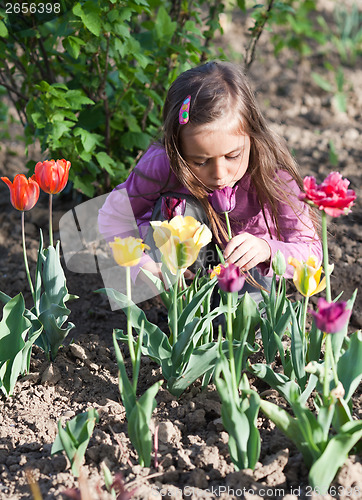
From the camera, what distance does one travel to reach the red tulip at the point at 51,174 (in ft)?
5.19

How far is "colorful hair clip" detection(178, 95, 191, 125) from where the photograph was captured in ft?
5.56

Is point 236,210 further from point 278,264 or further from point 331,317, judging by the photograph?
point 331,317

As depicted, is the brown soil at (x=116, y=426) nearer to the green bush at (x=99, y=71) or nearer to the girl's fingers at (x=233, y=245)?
the girl's fingers at (x=233, y=245)

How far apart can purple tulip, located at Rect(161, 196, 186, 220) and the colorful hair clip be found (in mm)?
341

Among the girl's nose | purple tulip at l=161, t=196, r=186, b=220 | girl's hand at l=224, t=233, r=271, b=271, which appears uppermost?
the girl's nose

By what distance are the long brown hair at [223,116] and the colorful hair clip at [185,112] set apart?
0.02 meters

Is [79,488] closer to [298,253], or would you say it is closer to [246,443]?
[246,443]

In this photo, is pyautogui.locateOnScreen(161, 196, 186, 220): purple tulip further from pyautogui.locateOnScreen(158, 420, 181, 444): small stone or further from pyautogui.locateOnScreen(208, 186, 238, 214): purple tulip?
pyautogui.locateOnScreen(158, 420, 181, 444): small stone

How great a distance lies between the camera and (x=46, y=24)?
2639mm

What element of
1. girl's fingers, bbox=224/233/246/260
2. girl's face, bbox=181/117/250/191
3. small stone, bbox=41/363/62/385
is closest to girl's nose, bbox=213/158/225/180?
girl's face, bbox=181/117/250/191

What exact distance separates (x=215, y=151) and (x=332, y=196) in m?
0.58

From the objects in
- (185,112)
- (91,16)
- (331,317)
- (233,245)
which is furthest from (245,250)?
(91,16)

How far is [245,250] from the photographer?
1621 mm

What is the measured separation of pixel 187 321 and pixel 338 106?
2.90 meters
